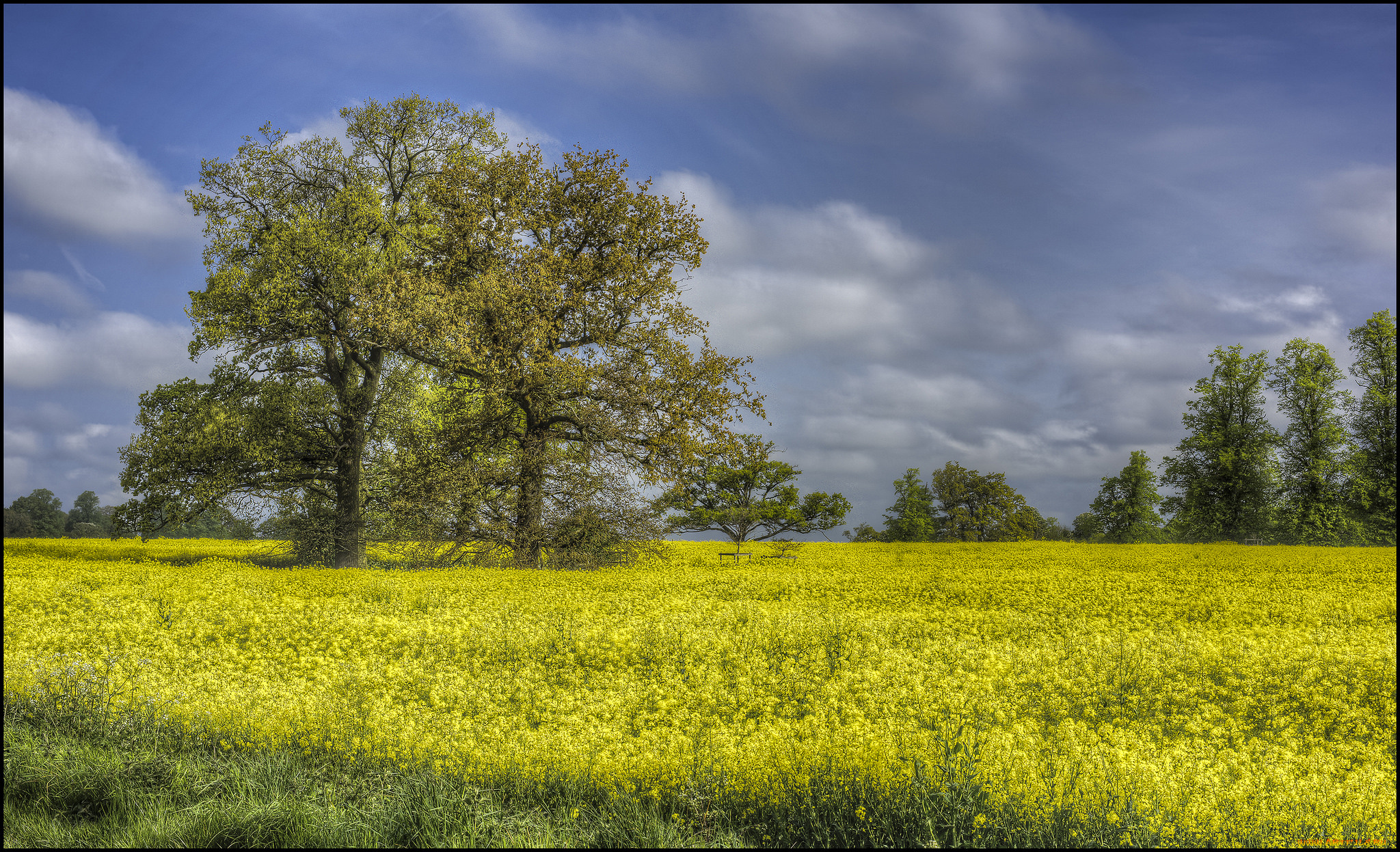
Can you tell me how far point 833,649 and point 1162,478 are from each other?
123 ft

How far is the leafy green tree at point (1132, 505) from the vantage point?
46.2m

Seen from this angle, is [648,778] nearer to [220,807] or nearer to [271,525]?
[220,807]

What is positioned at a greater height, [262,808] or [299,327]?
[299,327]

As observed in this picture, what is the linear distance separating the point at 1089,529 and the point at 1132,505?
5230mm

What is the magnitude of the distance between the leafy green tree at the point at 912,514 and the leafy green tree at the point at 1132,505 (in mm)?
10572

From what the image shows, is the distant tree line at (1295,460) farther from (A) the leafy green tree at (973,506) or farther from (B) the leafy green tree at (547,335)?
(B) the leafy green tree at (547,335)

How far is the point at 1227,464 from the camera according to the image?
36344 mm

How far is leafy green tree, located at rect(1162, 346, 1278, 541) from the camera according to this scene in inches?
1431

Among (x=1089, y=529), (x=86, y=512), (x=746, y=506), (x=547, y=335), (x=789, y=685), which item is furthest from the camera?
(x=1089, y=529)

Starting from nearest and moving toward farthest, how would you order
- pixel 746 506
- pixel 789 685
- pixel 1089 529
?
pixel 789 685, pixel 746 506, pixel 1089 529

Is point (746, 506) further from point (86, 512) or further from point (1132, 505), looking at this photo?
point (86, 512)

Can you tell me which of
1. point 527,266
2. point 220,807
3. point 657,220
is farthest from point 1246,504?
point 220,807

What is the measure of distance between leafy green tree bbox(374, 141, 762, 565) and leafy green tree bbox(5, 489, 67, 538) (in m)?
31.1

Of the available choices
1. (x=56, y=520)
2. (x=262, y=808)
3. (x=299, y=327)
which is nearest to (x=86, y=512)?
(x=56, y=520)
